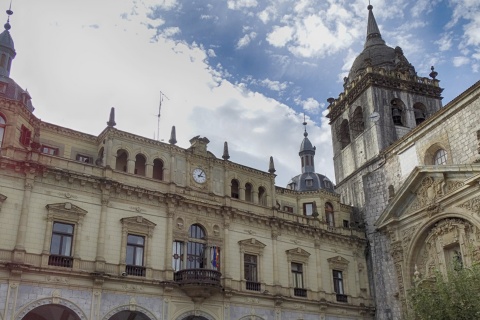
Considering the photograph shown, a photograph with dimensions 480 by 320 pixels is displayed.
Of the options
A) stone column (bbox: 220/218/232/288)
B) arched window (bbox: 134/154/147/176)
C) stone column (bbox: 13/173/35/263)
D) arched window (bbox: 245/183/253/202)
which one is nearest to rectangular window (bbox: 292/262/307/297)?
stone column (bbox: 220/218/232/288)

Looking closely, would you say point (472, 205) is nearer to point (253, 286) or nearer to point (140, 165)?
point (253, 286)

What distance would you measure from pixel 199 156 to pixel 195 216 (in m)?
4.17

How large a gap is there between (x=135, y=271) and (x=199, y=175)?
25.9 feet

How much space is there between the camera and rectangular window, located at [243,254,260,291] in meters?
34.4

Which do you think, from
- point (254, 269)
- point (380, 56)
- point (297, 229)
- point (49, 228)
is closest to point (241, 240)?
point (254, 269)

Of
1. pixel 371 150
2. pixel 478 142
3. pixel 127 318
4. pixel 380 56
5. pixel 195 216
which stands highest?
pixel 380 56

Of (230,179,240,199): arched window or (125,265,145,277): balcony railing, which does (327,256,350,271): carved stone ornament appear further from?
(125,265,145,277): balcony railing

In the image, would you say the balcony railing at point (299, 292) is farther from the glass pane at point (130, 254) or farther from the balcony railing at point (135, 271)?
the glass pane at point (130, 254)

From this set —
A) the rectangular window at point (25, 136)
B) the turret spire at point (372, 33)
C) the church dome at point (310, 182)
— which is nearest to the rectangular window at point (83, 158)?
the rectangular window at point (25, 136)

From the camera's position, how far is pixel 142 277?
1188 inches

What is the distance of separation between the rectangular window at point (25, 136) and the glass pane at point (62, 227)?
4.98 metres

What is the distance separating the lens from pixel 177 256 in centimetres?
3222

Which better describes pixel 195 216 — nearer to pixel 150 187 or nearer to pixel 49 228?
pixel 150 187

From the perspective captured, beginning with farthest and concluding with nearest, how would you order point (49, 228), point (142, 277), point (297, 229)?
point (297, 229) → point (142, 277) → point (49, 228)
